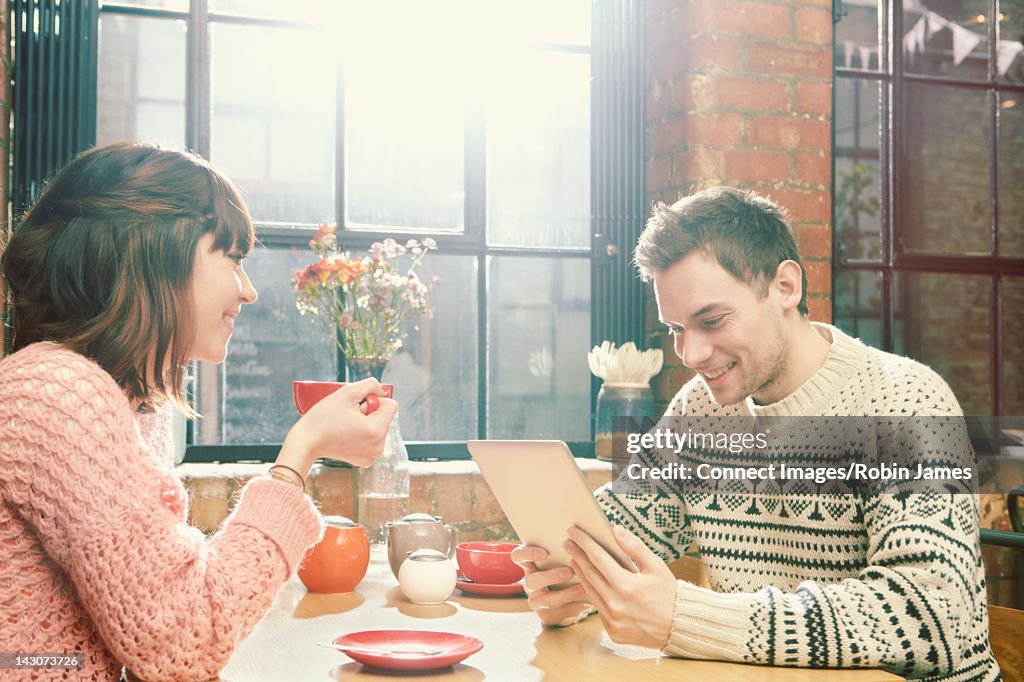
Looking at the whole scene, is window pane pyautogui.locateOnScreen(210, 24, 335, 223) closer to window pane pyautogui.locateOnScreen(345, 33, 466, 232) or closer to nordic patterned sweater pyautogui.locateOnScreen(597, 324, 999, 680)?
window pane pyautogui.locateOnScreen(345, 33, 466, 232)

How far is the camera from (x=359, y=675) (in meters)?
1.10

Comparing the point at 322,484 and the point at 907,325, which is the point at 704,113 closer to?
the point at 907,325

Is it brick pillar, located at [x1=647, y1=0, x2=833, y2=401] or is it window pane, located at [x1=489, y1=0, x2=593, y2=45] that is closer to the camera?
brick pillar, located at [x1=647, y1=0, x2=833, y2=401]

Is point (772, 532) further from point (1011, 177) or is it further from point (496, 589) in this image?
point (1011, 177)

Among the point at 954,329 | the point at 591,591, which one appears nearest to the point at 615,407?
the point at 954,329

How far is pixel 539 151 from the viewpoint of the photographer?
2.81 metres

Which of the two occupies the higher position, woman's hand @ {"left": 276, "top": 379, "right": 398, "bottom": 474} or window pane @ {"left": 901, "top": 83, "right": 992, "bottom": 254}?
window pane @ {"left": 901, "top": 83, "right": 992, "bottom": 254}

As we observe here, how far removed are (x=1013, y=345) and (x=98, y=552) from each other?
2745mm

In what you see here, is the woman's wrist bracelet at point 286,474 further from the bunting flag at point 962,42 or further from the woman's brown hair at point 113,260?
the bunting flag at point 962,42

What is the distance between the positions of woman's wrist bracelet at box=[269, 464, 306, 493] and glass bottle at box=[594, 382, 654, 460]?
4.63ft

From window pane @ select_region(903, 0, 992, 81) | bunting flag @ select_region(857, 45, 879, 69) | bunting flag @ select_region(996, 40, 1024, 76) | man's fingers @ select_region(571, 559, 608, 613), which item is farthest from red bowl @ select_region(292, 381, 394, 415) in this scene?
bunting flag @ select_region(996, 40, 1024, 76)

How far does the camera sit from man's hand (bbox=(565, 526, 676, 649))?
3.85 feet

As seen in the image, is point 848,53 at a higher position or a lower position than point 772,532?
higher

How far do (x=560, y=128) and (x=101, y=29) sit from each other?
126 cm
